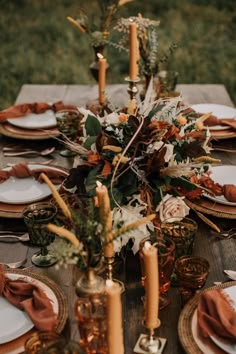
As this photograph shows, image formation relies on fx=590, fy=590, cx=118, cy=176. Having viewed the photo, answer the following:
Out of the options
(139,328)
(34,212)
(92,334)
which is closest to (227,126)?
(34,212)

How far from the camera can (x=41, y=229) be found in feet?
4.46

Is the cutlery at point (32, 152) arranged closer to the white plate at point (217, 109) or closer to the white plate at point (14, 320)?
the white plate at point (217, 109)

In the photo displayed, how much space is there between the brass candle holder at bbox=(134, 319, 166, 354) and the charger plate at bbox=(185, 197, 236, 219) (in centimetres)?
50

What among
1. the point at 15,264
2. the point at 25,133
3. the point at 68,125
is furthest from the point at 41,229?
the point at 25,133

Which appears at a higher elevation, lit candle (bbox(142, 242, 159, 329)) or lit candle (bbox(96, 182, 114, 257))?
lit candle (bbox(96, 182, 114, 257))

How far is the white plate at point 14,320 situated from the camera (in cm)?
111

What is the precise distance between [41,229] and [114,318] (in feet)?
1.59

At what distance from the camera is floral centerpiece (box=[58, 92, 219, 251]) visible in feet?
4.44

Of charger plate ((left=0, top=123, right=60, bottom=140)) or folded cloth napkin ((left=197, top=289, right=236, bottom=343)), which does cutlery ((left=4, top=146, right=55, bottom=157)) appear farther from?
folded cloth napkin ((left=197, top=289, right=236, bottom=343))

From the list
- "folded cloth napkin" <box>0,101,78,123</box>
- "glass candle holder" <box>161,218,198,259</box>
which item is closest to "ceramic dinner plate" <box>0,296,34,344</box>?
"glass candle holder" <box>161,218,198,259</box>

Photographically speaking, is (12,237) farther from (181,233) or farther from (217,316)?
(217,316)

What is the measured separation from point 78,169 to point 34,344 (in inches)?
20.8

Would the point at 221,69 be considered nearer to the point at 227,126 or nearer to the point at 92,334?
the point at 227,126

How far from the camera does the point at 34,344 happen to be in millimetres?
1009
